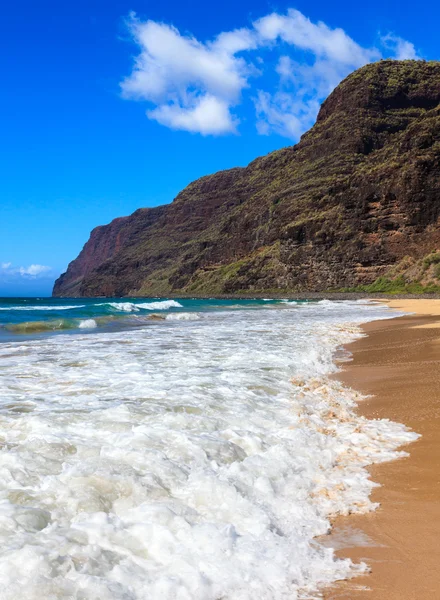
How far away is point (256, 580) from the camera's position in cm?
227

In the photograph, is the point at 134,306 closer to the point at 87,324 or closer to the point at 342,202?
the point at 87,324

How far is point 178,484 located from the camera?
3.29 m

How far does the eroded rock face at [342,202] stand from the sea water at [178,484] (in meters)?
70.7

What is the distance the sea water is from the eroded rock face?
232 feet

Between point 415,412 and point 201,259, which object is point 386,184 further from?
point 415,412

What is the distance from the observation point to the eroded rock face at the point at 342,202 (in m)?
72.9

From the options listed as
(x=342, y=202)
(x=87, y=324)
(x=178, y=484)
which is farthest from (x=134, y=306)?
(x=342, y=202)

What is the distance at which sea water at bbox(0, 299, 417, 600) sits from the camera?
89.1 inches

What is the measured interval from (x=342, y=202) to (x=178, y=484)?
274 ft

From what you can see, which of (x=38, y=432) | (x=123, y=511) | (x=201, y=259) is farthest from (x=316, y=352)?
(x=201, y=259)

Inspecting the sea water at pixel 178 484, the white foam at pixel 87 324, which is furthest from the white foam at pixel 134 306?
the sea water at pixel 178 484

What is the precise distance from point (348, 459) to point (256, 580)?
6.34 ft

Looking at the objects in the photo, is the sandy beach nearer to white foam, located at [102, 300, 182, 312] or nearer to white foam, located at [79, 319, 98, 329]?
white foam, located at [79, 319, 98, 329]

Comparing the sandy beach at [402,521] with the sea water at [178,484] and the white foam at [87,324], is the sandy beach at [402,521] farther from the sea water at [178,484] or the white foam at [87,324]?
the white foam at [87,324]
